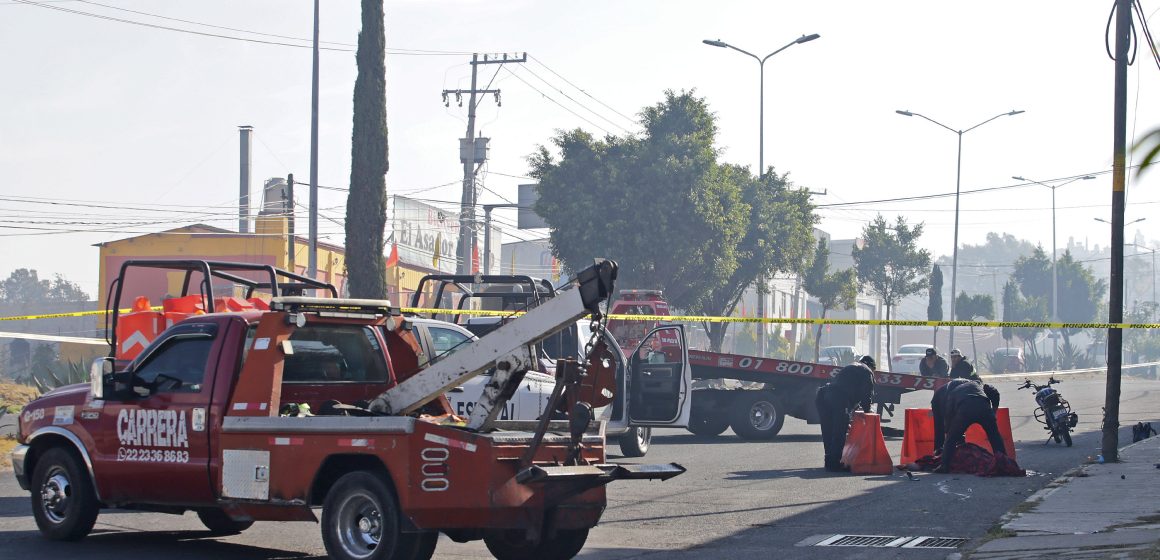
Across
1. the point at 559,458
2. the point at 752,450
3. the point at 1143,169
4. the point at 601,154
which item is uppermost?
the point at 601,154

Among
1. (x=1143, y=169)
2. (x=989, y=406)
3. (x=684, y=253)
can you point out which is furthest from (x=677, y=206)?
(x=1143, y=169)

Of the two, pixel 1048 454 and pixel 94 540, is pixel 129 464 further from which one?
pixel 1048 454

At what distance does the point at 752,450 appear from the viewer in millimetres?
19875

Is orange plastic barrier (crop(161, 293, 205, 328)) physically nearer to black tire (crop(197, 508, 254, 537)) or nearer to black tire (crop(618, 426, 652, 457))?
black tire (crop(197, 508, 254, 537))

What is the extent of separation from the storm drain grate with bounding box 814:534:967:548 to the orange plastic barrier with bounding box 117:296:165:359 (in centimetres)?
806

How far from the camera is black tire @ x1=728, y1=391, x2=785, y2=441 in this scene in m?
22.0

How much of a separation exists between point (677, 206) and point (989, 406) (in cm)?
2677

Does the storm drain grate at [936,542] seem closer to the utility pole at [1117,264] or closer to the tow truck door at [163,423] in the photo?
the tow truck door at [163,423]

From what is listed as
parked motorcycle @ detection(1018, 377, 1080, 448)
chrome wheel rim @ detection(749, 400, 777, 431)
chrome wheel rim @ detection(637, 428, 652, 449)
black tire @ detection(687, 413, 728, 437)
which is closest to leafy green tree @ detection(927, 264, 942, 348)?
black tire @ detection(687, 413, 728, 437)

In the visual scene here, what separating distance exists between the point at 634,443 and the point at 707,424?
4468mm

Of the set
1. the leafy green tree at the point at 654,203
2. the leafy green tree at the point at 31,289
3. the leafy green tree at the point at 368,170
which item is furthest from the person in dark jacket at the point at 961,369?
the leafy green tree at the point at 31,289

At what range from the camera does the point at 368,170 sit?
2838 cm

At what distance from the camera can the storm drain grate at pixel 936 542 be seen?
393 inches

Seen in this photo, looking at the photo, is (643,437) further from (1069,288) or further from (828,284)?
(1069,288)
